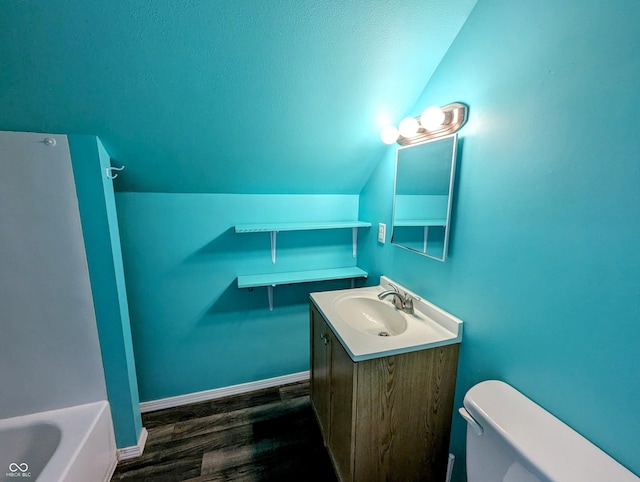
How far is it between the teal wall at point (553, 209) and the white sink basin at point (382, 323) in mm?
133

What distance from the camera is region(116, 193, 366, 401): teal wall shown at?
1.76 meters

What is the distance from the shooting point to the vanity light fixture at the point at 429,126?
117cm

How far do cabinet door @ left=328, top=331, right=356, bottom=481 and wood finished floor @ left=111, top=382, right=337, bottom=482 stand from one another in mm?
255

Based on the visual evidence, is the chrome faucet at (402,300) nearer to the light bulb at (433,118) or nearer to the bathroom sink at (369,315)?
the bathroom sink at (369,315)

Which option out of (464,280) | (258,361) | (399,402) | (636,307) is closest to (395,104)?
(464,280)

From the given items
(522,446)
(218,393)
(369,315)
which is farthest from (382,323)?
(218,393)

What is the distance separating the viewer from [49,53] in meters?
0.99

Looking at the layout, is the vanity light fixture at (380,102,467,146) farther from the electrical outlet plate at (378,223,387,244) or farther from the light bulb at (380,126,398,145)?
the electrical outlet plate at (378,223,387,244)

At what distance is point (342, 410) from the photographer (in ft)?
4.16

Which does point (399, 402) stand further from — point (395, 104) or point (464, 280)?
point (395, 104)

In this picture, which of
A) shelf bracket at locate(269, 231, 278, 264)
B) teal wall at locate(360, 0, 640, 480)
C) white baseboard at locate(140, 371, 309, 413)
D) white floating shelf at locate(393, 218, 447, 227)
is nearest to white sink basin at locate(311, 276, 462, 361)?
teal wall at locate(360, 0, 640, 480)

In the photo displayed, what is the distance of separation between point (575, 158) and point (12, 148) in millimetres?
2178

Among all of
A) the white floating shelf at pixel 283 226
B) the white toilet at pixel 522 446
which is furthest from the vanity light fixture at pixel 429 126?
the white toilet at pixel 522 446

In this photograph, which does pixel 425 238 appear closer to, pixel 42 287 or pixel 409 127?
pixel 409 127
